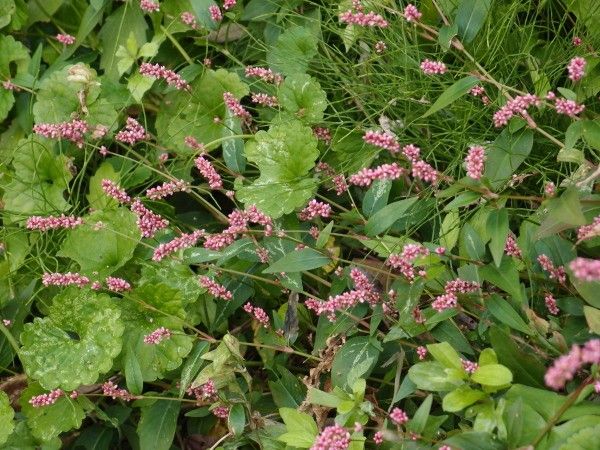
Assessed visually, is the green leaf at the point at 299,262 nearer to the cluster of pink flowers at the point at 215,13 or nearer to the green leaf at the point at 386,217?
the green leaf at the point at 386,217

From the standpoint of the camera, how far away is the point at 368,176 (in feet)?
4.83

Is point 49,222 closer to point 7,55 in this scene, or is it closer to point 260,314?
point 260,314

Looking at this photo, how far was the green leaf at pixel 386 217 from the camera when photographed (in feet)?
5.45

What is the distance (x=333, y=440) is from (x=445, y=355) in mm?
259

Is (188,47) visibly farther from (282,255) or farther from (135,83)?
(282,255)

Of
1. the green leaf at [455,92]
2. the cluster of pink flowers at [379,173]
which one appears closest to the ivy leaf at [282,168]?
the green leaf at [455,92]

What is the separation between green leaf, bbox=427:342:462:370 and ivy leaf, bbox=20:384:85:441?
3.04 ft

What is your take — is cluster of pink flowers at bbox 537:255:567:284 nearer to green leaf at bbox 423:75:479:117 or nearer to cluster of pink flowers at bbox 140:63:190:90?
green leaf at bbox 423:75:479:117

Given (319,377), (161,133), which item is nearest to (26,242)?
(161,133)

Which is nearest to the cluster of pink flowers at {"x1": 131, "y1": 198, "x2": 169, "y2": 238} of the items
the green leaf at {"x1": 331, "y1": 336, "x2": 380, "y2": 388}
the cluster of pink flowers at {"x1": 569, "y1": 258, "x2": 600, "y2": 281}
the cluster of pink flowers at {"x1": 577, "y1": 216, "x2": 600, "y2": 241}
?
the green leaf at {"x1": 331, "y1": 336, "x2": 380, "y2": 388}

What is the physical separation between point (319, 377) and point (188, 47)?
1.17 meters

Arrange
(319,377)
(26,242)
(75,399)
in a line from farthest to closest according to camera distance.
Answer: (26,242) < (75,399) < (319,377)

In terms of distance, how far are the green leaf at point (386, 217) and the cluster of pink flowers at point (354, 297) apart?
10 centimetres

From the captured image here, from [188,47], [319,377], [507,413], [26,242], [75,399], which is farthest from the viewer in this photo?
[188,47]
